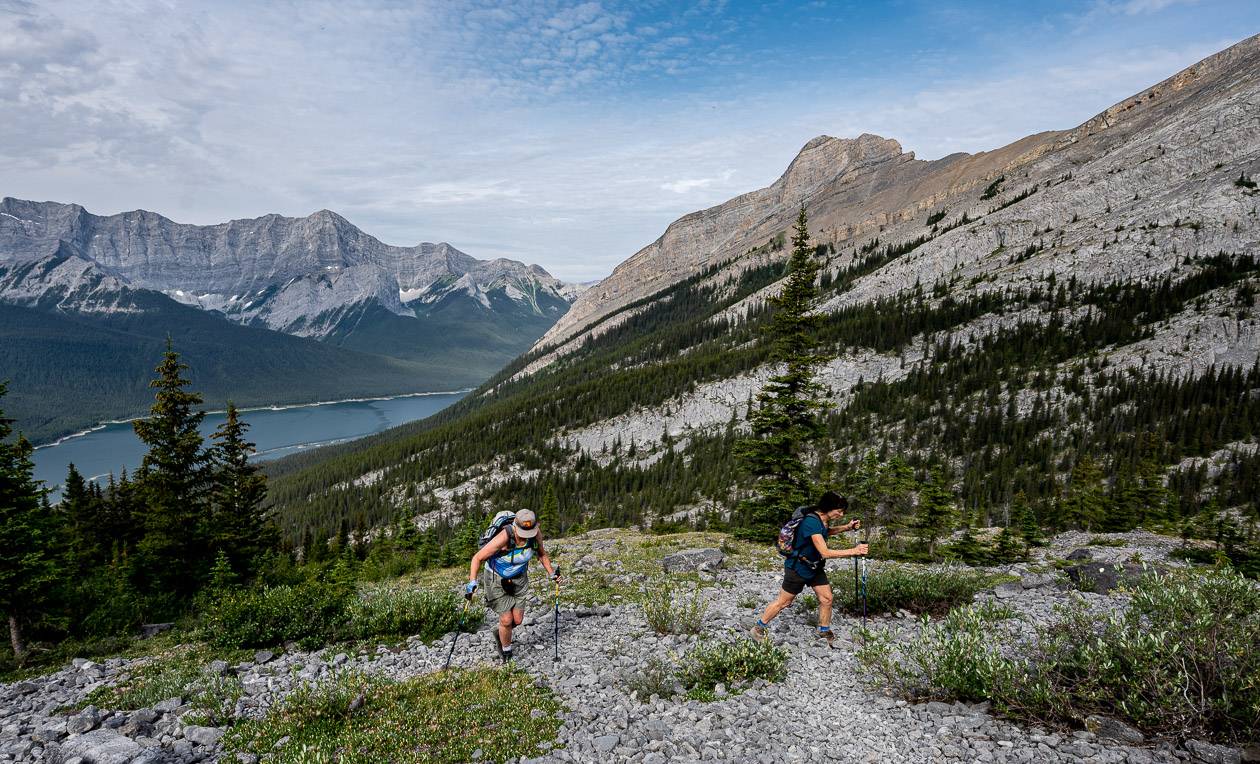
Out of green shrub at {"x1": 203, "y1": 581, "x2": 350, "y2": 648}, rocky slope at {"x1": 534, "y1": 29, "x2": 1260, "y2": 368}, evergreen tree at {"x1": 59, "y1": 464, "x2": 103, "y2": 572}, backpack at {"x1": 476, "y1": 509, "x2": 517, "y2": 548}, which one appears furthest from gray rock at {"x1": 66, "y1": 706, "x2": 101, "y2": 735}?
rocky slope at {"x1": 534, "y1": 29, "x2": 1260, "y2": 368}

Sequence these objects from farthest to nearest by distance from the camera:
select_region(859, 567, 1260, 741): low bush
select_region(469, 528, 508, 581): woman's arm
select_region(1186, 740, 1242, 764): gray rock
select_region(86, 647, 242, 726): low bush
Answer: select_region(469, 528, 508, 581): woman's arm
select_region(86, 647, 242, 726): low bush
select_region(859, 567, 1260, 741): low bush
select_region(1186, 740, 1242, 764): gray rock

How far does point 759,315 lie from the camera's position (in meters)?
163

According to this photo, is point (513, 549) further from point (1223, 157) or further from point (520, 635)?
point (1223, 157)

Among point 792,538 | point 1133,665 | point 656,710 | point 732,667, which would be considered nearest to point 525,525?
point 656,710

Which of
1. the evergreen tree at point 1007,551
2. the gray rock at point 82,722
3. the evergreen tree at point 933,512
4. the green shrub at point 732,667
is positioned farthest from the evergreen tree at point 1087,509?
the gray rock at point 82,722

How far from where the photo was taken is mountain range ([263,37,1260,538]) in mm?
67812

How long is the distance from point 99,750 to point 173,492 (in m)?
18.7

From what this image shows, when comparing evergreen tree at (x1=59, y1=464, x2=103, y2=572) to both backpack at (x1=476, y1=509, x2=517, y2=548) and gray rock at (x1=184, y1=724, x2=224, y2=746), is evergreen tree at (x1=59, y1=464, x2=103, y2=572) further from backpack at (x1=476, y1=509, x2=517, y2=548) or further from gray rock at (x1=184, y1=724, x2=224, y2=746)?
backpack at (x1=476, y1=509, x2=517, y2=548)

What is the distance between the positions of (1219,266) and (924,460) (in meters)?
63.6

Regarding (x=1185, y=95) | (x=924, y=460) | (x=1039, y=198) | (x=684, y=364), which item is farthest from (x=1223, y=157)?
(x=684, y=364)

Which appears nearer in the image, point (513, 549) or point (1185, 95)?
point (513, 549)

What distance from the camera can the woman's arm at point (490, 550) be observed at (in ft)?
29.9

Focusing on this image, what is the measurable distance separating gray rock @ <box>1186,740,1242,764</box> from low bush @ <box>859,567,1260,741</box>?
0.25 m

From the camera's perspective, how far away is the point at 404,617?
36.4 feet
